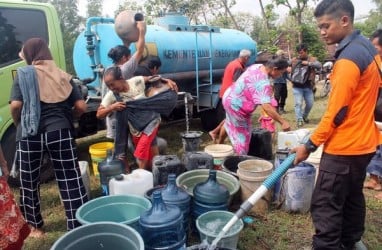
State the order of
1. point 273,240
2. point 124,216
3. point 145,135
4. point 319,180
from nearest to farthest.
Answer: point 319,180 < point 124,216 < point 273,240 < point 145,135

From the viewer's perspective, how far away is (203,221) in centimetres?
272

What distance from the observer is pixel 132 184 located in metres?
3.02

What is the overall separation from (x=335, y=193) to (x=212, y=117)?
4724 mm

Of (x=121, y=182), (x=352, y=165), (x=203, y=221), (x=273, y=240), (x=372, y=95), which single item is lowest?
(x=273, y=240)

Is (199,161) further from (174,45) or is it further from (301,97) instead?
(301,97)

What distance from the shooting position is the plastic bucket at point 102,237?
1931 mm

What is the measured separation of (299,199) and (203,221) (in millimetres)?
1149

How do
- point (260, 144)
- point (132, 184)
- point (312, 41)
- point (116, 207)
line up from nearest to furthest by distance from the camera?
point (116, 207) < point (132, 184) < point (260, 144) < point (312, 41)

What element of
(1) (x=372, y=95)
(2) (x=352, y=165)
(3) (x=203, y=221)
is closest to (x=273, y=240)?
(3) (x=203, y=221)

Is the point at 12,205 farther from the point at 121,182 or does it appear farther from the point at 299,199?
the point at 299,199

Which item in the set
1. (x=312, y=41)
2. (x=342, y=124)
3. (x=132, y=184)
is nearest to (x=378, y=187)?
(x=342, y=124)

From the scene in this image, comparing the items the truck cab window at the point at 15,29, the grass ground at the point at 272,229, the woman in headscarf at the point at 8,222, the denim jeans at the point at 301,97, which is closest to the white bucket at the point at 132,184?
the grass ground at the point at 272,229

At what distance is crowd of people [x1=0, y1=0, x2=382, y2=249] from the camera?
206cm

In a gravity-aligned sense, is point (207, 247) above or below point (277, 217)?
above
